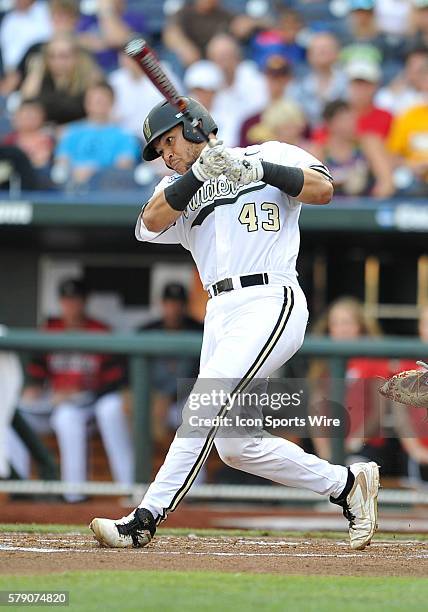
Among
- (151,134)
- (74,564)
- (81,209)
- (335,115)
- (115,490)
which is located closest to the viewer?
(74,564)

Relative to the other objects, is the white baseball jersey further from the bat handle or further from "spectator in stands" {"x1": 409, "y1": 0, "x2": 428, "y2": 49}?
"spectator in stands" {"x1": 409, "y1": 0, "x2": 428, "y2": 49}

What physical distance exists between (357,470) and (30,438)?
3256 mm

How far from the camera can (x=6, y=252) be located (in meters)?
9.79

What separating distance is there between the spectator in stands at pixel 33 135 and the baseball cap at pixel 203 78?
4.02 feet

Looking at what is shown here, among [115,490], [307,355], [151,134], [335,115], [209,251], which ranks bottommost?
[115,490]

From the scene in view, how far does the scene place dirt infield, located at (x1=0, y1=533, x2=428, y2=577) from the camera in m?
4.57

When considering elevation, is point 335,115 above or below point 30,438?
above

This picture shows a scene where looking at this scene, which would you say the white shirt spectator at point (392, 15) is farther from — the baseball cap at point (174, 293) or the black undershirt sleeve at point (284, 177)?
the black undershirt sleeve at point (284, 177)

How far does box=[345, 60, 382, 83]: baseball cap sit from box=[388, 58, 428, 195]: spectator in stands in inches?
16.4

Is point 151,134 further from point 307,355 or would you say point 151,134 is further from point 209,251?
point 307,355

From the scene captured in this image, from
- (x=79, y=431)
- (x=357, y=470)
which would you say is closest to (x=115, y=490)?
(x=79, y=431)

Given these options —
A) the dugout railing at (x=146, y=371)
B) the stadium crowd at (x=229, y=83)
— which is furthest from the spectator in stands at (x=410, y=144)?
the dugout railing at (x=146, y=371)

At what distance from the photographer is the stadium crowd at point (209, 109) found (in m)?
8.05
